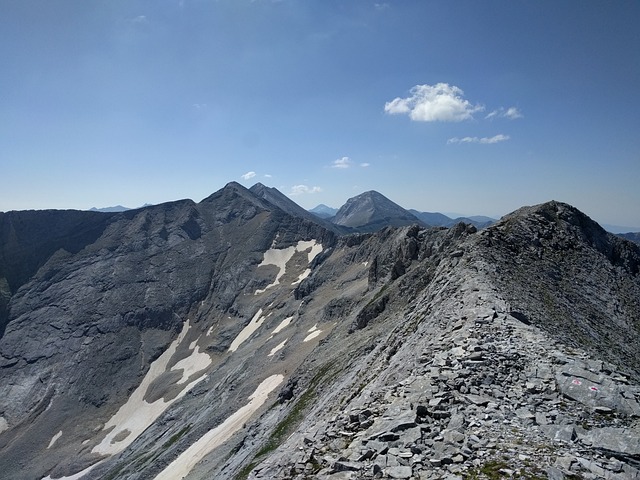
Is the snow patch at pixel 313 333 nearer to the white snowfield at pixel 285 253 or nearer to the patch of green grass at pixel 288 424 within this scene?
the patch of green grass at pixel 288 424

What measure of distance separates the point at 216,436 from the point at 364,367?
130 feet

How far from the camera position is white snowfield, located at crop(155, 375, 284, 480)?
59450 millimetres

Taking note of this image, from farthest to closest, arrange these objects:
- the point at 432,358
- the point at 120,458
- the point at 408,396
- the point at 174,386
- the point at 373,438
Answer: the point at 174,386 → the point at 120,458 → the point at 432,358 → the point at 408,396 → the point at 373,438

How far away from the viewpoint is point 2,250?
19288cm

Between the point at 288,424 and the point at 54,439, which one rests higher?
the point at 288,424

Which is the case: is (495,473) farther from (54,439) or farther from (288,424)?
(54,439)

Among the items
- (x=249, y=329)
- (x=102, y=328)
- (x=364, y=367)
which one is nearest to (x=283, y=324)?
(x=249, y=329)

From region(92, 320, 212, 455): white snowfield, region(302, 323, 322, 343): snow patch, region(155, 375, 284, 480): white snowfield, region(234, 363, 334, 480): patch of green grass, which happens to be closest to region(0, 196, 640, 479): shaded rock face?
region(234, 363, 334, 480): patch of green grass

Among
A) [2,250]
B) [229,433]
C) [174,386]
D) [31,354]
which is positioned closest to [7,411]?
[31,354]

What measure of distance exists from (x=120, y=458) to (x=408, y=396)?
101 metres

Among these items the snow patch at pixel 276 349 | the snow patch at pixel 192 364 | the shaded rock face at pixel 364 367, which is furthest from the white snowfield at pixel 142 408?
the snow patch at pixel 276 349

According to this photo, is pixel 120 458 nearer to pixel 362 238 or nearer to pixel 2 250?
pixel 362 238

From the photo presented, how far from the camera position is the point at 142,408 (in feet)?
409

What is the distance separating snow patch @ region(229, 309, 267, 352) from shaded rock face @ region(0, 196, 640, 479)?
880mm
